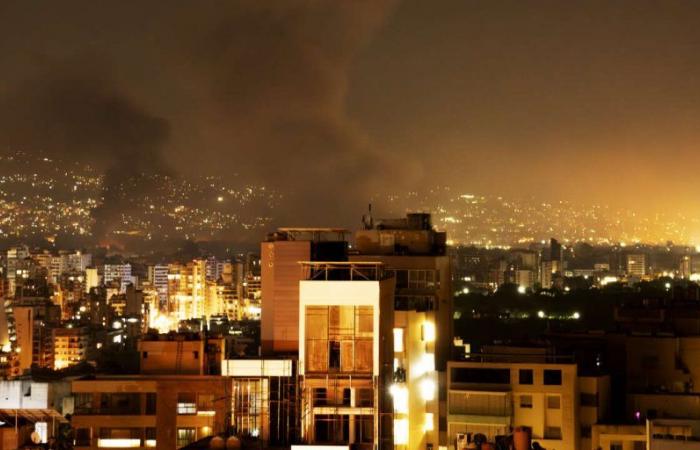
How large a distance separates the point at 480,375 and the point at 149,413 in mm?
3820

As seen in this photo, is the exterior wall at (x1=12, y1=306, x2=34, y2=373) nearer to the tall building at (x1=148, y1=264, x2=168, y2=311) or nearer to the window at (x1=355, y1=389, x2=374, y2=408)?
the tall building at (x1=148, y1=264, x2=168, y2=311)

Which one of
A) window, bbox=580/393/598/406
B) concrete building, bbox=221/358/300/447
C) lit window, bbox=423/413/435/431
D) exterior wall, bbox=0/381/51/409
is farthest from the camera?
exterior wall, bbox=0/381/51/409

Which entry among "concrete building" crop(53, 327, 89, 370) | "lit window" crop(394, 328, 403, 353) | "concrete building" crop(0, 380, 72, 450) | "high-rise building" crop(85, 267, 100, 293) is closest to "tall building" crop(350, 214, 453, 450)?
"lit window" crop(394, 328, 403, 353)

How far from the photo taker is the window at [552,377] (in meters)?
12.4

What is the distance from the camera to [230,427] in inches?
350

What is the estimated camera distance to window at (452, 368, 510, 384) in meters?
12.7

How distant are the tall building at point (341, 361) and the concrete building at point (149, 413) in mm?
4350

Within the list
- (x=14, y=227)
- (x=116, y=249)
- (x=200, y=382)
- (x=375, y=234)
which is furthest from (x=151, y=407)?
(x=14, y=227)

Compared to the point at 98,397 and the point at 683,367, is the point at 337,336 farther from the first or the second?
the point at 683,367


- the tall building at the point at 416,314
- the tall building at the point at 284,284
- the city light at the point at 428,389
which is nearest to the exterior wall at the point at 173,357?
the tall building at the point at 416,314

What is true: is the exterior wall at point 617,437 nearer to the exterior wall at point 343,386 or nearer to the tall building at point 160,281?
the exterior wall at point 343,386

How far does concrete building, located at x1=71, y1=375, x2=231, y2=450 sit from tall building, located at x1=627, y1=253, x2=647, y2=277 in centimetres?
5421

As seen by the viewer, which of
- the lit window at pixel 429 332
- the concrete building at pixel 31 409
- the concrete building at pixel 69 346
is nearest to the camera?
the concrete building at pixel 31 409

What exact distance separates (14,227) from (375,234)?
321 ft
